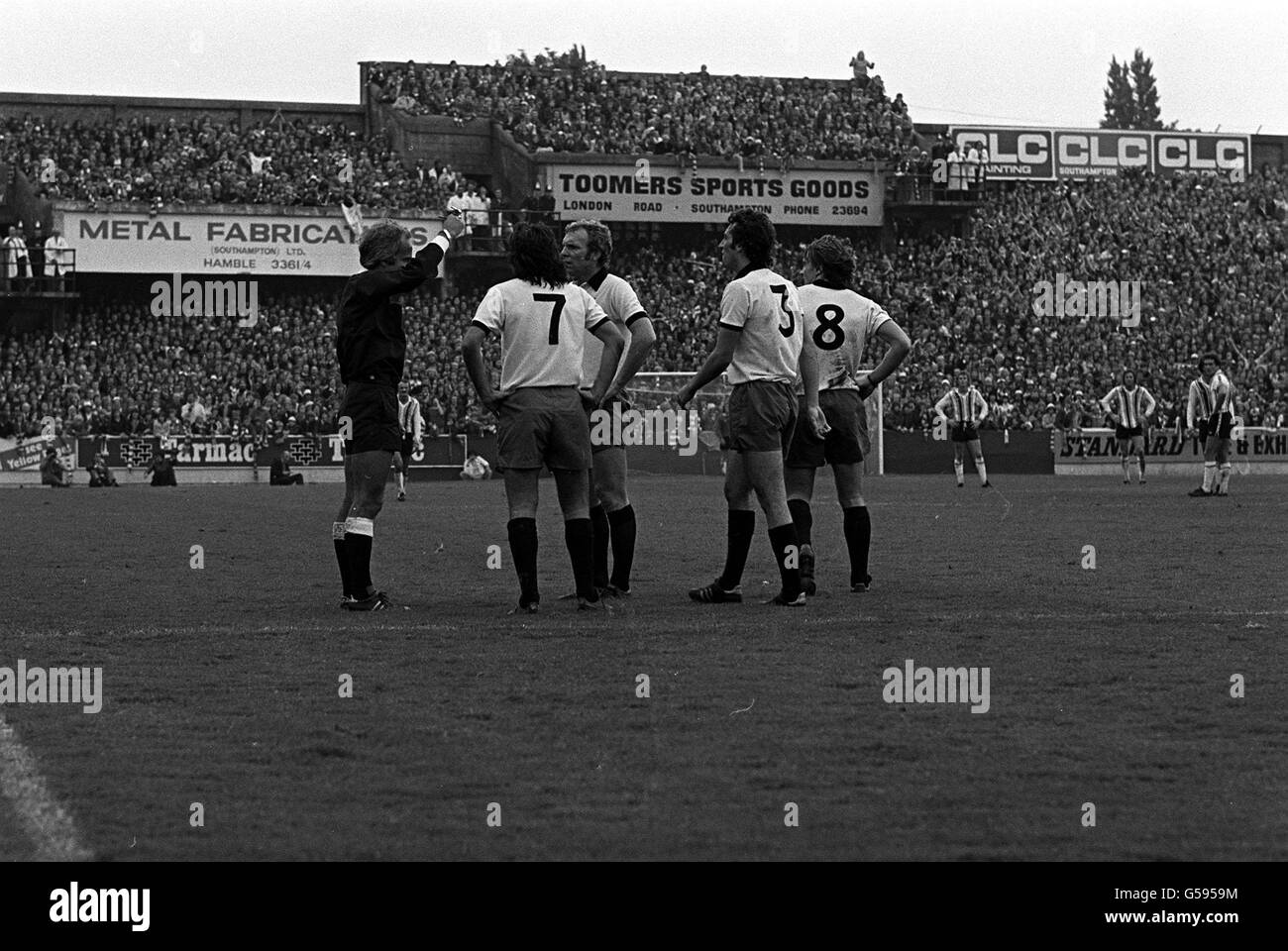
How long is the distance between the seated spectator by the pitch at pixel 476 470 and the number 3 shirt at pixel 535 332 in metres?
32.1

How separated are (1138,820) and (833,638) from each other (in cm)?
382

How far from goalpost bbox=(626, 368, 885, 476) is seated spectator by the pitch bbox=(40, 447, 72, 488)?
12374mm

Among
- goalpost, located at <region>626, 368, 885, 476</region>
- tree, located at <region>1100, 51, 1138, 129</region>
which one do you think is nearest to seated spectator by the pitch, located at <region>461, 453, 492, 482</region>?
goalpost, located at <region>626, 368, 885, 476</region>

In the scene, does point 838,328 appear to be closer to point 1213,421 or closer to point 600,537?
point 600,537

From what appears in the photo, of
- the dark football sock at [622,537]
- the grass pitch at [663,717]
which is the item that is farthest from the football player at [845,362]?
the dark football sock at [622,537]

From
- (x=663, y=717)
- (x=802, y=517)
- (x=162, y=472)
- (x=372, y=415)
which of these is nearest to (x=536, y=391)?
(x=372, y=415)

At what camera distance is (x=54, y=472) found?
39125 mm

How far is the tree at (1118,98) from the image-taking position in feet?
472

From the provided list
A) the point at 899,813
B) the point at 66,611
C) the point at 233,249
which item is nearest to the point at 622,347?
the point at 66,611

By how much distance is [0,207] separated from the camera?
50.7m

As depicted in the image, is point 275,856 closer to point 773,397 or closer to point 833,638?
point 833,638

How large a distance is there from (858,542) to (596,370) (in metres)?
1.88

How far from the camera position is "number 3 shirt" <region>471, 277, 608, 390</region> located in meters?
9.86

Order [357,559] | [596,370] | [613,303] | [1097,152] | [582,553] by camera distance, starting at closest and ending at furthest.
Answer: [582,553] → [357,559] → [613,303] → [596,370] → [1097,152]
